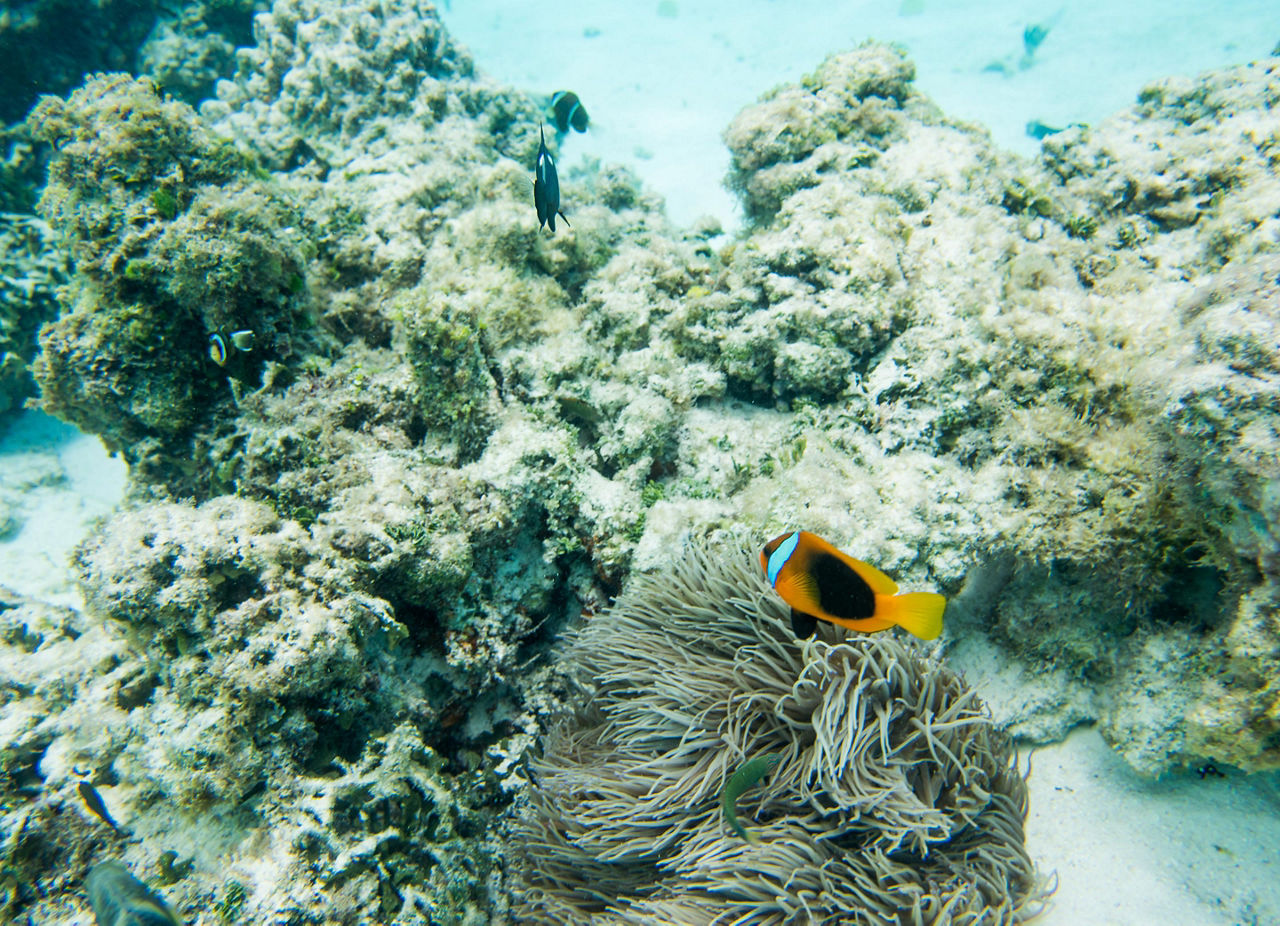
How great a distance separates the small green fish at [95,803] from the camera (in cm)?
245

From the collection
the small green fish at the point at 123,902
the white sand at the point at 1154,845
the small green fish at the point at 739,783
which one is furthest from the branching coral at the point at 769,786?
the small green fish at the point at 123,902

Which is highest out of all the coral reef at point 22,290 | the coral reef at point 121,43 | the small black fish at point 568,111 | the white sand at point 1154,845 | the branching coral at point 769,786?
the coral reef at point 121,43

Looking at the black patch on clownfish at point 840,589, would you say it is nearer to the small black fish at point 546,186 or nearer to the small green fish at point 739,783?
the small green fish at point 739,783

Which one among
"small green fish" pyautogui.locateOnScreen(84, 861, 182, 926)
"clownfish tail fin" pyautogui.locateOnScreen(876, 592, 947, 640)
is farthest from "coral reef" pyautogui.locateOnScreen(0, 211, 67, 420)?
"clownfish tail fin" pyautogui.locateOnScreen(876, 592, 947, 640)

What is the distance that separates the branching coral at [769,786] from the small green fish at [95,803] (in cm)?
181

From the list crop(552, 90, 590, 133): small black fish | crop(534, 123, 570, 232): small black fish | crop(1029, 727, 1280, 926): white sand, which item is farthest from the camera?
crop(552, 90, 590, 133): small black fish

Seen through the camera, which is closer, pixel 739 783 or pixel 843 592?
pixel 843 592

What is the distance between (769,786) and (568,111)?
4884 mm

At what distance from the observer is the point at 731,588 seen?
2.45 metres

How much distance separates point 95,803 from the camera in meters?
2.46

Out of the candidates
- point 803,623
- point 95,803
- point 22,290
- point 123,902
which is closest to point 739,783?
point 803,623

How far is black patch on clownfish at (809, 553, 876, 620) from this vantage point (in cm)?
166

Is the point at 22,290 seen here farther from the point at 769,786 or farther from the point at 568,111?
the point at 769,786

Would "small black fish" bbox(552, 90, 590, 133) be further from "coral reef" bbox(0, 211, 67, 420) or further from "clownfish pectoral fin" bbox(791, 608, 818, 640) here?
"coral reef" bbox(0, 211, 67, 420)
